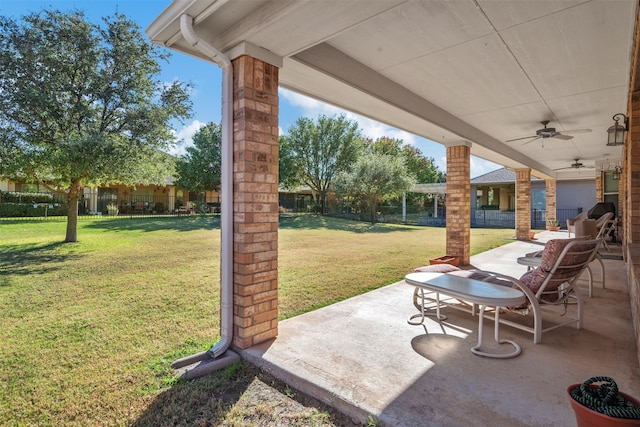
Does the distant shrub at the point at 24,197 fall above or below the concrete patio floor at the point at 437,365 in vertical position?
above

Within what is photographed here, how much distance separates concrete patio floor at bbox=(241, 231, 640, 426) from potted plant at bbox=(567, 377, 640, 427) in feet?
1.79

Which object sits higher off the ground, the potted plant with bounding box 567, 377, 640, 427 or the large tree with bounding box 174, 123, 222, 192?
the large tree with bounding box 174, 123, 222, 192

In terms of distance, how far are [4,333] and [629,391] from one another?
18.9ft

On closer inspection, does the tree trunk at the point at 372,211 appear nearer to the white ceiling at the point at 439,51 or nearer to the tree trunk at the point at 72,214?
the white ceiling at the point at 439,51

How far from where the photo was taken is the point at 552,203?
16625mm

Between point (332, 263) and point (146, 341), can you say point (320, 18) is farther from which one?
point (332, 263)

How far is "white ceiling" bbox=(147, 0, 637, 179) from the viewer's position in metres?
2.66

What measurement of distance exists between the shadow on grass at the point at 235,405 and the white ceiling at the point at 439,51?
2.84 metres

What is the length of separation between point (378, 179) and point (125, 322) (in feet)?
59.7

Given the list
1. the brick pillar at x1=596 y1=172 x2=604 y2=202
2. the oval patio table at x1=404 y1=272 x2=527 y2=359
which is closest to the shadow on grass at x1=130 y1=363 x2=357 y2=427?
the oval patio table at x1=404 y1=272 x2=527 y2=359

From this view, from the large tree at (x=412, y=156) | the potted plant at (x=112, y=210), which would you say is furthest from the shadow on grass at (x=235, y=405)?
the large tree at (x=412, y=156)

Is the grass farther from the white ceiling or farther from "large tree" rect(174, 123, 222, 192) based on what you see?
"large tree" rect(174, 123, 222, 192)

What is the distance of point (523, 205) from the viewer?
42.1 feet

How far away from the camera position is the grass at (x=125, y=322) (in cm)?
225
